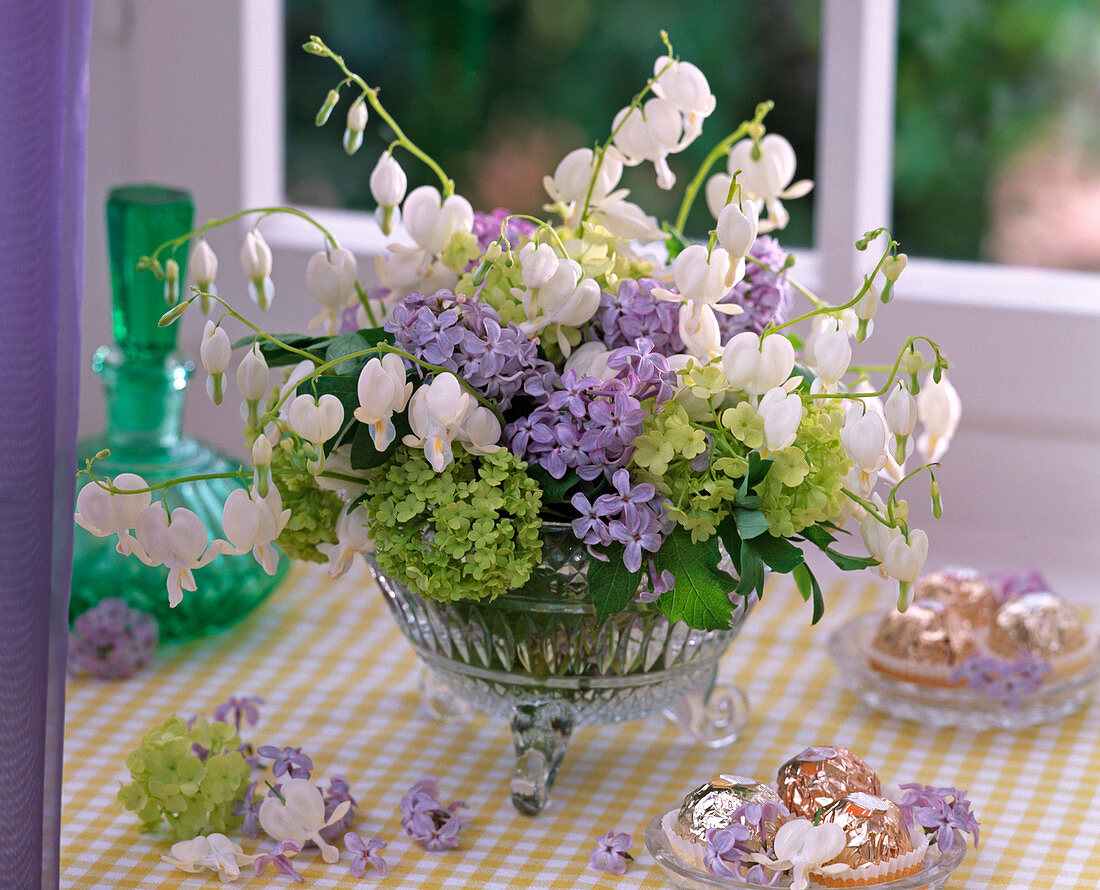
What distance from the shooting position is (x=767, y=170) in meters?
0.93

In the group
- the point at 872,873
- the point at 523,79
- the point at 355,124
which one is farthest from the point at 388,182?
the point at 523,79

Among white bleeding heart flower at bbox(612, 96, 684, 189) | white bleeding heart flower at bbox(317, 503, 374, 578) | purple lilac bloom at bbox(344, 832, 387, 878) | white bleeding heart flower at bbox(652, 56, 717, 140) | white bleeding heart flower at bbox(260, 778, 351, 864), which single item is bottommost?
purple lilac bloom at bbox(344, 832, 387, 878)

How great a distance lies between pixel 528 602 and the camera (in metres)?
0.90

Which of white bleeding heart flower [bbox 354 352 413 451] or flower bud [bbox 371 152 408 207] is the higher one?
flower bud [bbox 371 152 408 207]

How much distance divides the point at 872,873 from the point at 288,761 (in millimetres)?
351

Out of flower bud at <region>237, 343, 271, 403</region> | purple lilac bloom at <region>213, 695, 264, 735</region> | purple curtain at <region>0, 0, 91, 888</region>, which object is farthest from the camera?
purple lilac bloom at <region>213, 695, 264, 735</region>

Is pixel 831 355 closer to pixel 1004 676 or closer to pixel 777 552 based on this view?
pixel 777 552

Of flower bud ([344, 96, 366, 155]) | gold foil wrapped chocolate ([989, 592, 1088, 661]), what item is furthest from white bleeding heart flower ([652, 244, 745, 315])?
gold foil wrapped chocolate ([989, 592, 1088, 661])

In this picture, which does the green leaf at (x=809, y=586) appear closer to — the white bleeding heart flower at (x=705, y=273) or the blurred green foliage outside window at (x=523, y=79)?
the white bleeding heart flower at (x=705, y=273)

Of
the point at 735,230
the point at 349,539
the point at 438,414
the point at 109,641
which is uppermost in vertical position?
the point at 735,230

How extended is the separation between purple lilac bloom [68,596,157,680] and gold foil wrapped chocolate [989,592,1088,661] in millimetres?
628

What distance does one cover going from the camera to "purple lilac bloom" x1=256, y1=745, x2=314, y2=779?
94cm

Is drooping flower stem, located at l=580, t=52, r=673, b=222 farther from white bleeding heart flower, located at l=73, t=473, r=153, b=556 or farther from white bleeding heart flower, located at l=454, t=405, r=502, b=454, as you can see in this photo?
white bleeding heart flower, located at l=73, t=473, r=153, b=556

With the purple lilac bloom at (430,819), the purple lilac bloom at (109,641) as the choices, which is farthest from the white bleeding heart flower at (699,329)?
the purple lilac bloom at (109,641)
